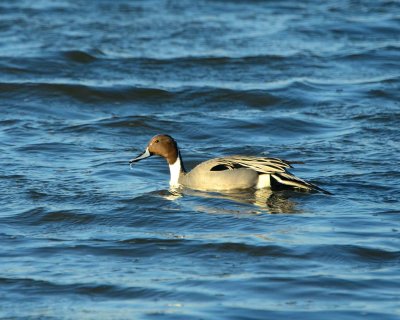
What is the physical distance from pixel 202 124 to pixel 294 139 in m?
1.28

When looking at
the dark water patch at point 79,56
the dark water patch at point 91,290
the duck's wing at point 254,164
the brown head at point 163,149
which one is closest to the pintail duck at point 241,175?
the duck's wing at point 254,164

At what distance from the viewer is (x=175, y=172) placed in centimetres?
1087

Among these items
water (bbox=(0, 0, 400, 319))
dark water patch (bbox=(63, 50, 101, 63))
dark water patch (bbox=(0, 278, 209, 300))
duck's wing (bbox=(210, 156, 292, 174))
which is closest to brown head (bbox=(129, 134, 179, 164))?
water (bbox=(0, 0, 400, 319))

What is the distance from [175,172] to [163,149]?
11.4 inches

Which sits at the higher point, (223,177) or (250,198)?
(223,177)

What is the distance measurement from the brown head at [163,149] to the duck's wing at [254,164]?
0.59m

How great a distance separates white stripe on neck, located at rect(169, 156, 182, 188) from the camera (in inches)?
423

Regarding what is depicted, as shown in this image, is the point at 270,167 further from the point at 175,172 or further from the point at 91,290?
the point at 91,290

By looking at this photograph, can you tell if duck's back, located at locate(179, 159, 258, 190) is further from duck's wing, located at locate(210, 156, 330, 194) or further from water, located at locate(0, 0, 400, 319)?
water, located at locate(0, 0, 400, 319)

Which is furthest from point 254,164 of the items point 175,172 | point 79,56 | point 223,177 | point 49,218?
point 79,56

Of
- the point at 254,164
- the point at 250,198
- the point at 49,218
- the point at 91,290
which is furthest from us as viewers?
the point at 254,164

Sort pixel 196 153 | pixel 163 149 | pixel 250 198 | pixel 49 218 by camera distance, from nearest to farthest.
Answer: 1. pixel 49 218
2. pixel 250 198
3. pixel 163 149
4. pixel 196 153

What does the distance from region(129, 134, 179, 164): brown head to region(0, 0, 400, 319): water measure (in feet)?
1.01

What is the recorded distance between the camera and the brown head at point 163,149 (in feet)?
35.9
